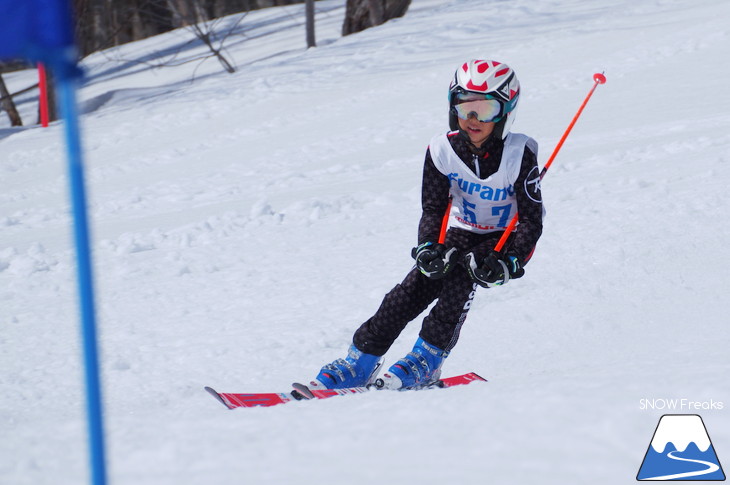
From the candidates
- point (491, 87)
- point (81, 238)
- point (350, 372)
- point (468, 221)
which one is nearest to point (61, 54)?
point (81, 238)

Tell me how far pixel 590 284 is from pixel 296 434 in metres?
3.01

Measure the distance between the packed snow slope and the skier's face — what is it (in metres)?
1.12

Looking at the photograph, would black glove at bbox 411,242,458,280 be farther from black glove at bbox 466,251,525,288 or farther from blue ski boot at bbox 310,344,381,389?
blue ski boot at bbox 310,344,381,389

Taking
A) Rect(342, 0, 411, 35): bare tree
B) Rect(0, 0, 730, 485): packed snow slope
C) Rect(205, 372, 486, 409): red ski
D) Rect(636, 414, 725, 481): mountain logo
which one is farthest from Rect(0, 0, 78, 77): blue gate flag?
Rect(342, 0, 411, 35): bare tree

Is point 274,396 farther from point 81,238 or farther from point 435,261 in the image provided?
point 81,238

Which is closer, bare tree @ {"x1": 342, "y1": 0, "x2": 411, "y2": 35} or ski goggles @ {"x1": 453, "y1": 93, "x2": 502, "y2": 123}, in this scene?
ski goggles @ {"x1": 453, "y1": 93, "x2": 502, "y2": 123}

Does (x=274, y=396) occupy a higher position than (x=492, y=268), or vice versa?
(x=492, y=268)

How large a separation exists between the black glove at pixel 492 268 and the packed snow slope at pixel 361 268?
0.46 m

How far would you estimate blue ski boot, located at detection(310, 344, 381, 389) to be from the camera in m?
3.70

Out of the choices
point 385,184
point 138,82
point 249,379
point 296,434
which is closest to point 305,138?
point 385,184

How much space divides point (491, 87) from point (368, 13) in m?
13.8

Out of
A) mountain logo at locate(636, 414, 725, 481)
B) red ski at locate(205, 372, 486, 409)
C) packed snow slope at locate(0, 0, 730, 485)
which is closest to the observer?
mountain logo at locate(636, 414, 725, 481)

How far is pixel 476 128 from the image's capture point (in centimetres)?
364
